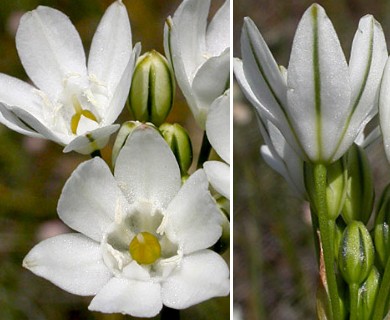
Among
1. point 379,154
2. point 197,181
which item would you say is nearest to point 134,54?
point 197,181

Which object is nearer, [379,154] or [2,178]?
[2,178]

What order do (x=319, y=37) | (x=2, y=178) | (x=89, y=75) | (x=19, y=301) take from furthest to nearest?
(x=2, y=178) < (x=19, y=301) < (x=89, y=75) < (x=319, y=37)

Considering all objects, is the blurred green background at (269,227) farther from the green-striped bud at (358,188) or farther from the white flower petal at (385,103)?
the white flower petal at (385,103)

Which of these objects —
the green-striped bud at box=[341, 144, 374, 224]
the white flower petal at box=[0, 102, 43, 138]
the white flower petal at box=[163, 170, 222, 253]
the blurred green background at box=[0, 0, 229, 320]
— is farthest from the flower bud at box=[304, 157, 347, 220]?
the blurred green background at box=[0, 0, 229, 320]

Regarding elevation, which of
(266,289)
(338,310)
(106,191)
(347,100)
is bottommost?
(266,289)

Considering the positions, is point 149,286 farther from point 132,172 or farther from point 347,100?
point 347,100

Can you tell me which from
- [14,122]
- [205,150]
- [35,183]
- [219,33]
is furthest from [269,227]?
[14,122]
